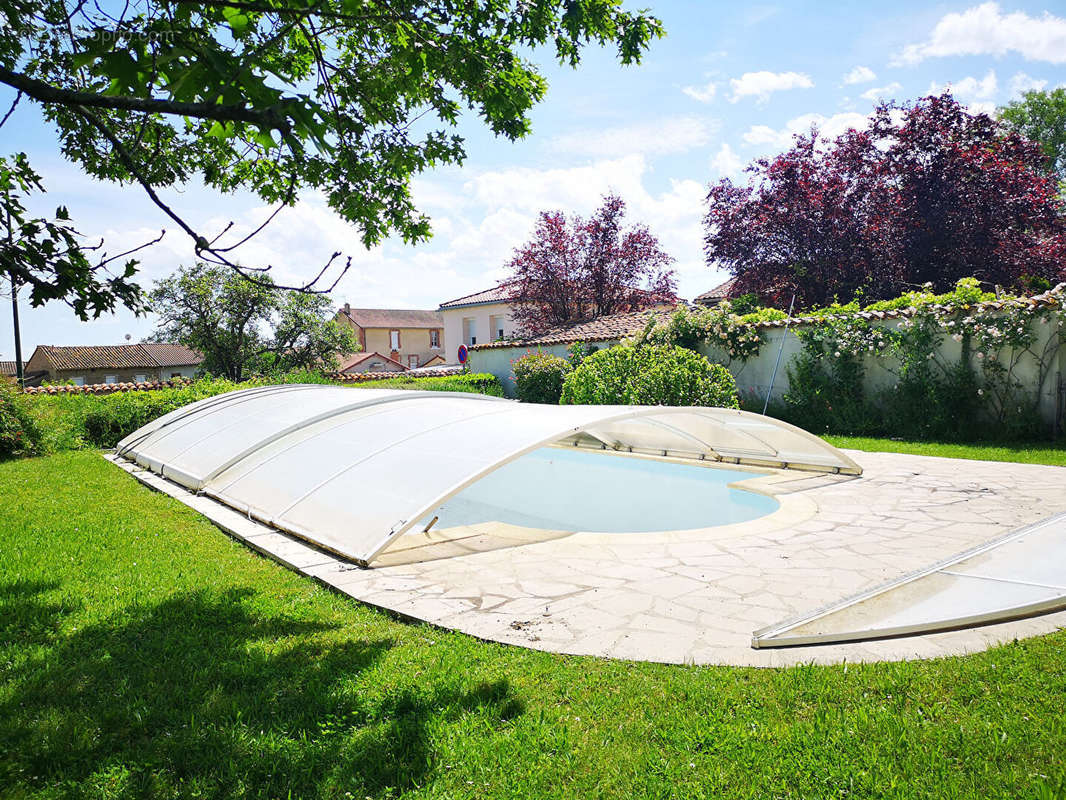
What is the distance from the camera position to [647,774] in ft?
8.70

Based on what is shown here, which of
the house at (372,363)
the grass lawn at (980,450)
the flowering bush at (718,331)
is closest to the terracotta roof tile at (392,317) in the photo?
the house at (372,363)

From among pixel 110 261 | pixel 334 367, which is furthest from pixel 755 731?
pixel 334 367

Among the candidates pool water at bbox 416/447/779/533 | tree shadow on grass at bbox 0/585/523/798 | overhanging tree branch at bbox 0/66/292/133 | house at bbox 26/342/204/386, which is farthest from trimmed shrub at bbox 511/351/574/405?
house at bbox 26/342/204/386

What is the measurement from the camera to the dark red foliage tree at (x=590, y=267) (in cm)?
3102

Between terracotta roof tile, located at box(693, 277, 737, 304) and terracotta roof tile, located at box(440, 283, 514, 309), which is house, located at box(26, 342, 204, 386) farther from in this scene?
terracotta roof tile, located at box(693, 277, 737, 304)

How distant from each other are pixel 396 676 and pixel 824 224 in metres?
22.5

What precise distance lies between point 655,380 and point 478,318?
2656 centimetres

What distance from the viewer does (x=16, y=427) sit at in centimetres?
1352

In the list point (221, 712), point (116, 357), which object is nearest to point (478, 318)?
point (116, 357)

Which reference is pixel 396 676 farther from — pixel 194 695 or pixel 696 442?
pixel 696 442

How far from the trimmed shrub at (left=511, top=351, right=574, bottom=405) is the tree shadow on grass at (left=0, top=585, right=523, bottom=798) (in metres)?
17.1

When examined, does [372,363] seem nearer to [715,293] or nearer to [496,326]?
[496,326]

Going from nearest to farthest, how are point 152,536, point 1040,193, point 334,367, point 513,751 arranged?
point 513,751 < point 152,536 < point 1040,193 < point 334,367

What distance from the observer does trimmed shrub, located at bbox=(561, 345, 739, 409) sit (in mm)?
12922
